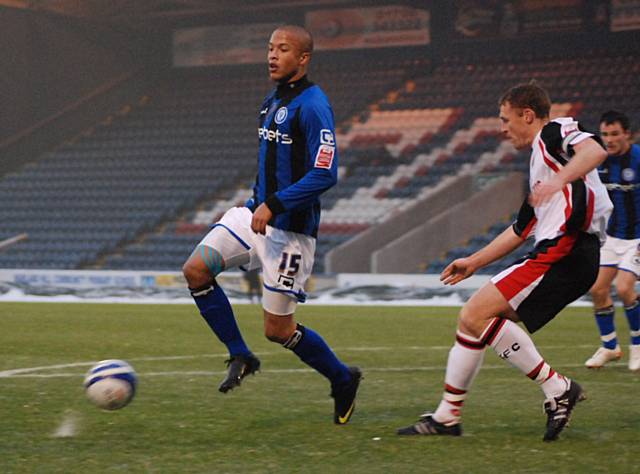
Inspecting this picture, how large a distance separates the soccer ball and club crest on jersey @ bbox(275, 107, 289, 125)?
4.96ft

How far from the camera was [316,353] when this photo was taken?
5688 mm

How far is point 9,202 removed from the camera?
96.7ft

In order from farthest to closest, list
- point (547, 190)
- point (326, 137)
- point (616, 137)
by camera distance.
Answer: point (616, 137) < point (326, 137) < point (547, 190)

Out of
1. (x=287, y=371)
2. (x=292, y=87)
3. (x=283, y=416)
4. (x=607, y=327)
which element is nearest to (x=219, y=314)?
(x=283, y=416)

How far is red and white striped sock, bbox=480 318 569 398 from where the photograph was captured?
500 cm

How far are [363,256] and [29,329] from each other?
13.1 m

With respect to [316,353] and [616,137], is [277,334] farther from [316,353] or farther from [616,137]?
[616,137]

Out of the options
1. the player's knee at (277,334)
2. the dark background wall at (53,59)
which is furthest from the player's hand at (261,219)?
the dark background wall at (53,59)

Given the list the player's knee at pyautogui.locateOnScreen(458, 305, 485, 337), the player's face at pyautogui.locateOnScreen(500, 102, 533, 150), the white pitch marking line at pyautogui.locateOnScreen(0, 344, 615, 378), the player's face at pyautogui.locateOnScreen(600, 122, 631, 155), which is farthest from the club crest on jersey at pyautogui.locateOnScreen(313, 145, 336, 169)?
the player's face at pyautogui.locateOnScreen(600, 122, 631, 155)

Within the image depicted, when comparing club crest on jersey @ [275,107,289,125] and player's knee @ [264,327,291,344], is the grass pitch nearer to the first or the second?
player's knee @ [264,327,291,344]

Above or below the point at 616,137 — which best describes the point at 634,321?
below

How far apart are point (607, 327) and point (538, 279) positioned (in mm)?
3993

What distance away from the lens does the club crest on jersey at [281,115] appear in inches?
222

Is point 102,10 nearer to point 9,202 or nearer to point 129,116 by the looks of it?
point 129,116
